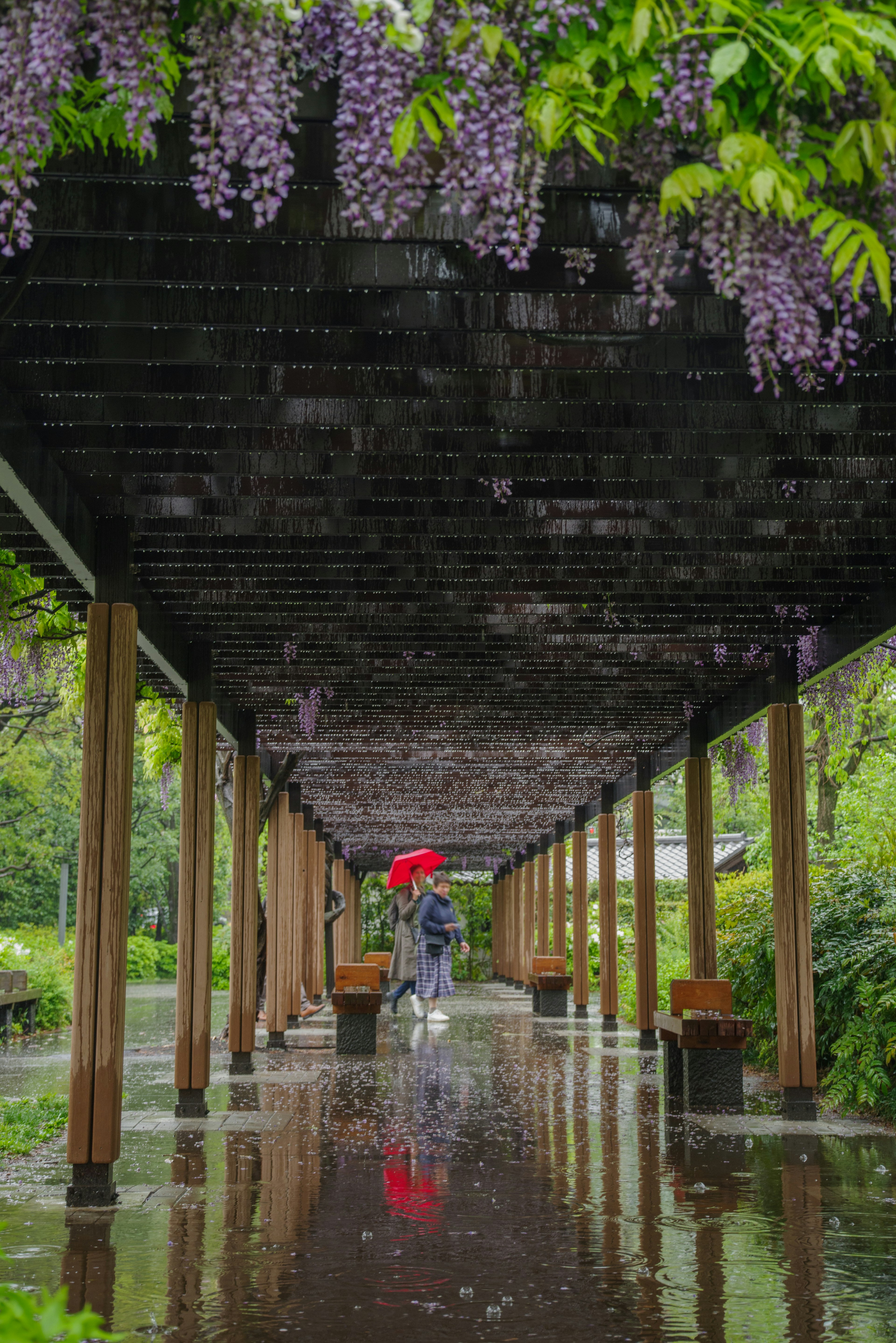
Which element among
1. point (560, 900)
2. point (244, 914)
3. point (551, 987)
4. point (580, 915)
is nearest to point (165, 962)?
point (560, 900)

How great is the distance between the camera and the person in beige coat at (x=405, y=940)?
17.2 metres

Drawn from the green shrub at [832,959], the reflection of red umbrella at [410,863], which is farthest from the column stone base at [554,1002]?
the green shrub at [832,959]

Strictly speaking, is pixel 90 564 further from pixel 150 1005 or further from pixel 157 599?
pixel 150 1005

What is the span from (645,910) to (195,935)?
18.8 ft

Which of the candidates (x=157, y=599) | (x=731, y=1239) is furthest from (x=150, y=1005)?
(x=731, y=1239)

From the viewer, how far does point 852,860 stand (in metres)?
11.8

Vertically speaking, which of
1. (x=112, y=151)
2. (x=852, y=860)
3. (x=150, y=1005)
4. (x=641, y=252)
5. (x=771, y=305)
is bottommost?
(x=150, y=1005)

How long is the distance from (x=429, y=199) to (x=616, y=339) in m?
1.10

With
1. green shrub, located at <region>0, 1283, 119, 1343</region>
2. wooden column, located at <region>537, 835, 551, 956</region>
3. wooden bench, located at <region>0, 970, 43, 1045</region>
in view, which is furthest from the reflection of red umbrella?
green shrub, located at <region>0, 1283, 119, 1343</region>

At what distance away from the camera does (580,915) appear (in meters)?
17.5

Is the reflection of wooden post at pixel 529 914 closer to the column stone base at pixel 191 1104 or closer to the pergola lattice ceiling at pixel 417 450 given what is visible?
the pergola lattice ceiling at pixel 417 450

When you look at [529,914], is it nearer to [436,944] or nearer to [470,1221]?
[436,944]

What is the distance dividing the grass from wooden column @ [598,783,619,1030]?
24.1 feet

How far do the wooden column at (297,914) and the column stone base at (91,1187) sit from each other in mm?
8342
